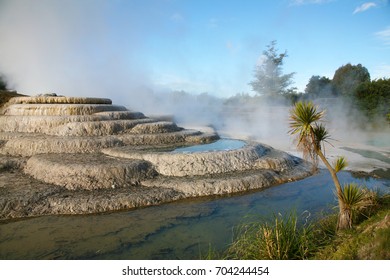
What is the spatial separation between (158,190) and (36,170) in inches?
173

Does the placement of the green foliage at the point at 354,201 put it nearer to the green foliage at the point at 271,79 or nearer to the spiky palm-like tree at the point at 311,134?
the spiky palm-like tree at the point at 311,134

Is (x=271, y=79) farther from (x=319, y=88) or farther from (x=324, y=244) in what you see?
(x=324, y=244)

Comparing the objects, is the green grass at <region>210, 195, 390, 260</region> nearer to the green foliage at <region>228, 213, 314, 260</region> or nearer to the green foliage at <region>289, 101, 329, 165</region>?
the green foliage at <region>228, 213, 314, 260</region>

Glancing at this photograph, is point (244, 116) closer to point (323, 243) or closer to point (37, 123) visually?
point (37, 123)

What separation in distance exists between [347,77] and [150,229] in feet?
116

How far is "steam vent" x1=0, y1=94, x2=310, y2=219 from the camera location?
8.53 meters

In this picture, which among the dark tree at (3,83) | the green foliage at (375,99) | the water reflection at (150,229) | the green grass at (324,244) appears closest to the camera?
the green grass at (324,244)

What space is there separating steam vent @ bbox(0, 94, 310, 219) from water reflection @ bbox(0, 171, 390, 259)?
1.70ft

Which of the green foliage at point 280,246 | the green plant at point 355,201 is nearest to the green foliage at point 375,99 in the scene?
the green plant at point 355,201

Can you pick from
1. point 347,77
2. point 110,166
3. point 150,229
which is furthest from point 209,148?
point 347,77

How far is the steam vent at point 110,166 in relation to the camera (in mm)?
8531

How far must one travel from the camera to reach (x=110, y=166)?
9820mm

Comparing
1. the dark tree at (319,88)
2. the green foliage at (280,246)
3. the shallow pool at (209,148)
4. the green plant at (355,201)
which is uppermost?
the dark tree at (319,88)

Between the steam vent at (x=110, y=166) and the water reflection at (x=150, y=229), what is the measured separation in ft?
1.70
